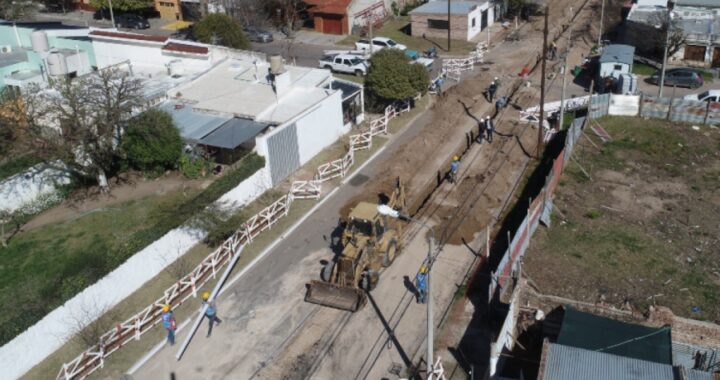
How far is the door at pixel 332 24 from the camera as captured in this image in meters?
57.3

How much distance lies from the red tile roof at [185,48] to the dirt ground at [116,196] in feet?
38.4

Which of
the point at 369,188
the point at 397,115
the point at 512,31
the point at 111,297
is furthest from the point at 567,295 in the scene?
A: the point at 512,31

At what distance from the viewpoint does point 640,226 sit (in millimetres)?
27969

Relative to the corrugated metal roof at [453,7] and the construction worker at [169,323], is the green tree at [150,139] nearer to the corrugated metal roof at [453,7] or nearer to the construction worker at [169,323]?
the construction worker at [169,323]

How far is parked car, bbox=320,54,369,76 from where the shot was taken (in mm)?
46312

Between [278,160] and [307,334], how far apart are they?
36.9 feet

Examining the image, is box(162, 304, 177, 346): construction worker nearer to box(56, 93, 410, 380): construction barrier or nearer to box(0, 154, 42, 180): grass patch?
box(56, 93, 410, 380): construction barrier

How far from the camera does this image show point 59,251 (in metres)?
26.9

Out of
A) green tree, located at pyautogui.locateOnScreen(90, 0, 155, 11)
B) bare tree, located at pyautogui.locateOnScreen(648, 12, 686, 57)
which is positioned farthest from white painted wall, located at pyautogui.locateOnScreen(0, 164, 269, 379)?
green tree, located at pyautogui.locateOnScreen(90, 0, 155, 11)

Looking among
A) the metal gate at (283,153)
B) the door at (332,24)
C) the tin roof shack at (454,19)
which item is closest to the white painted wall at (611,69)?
the tin roof shack at (454,19)

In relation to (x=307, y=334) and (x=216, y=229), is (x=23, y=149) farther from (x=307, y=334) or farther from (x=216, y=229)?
(x=307, y=334)

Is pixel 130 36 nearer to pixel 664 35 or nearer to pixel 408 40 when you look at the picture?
pixel 408 40

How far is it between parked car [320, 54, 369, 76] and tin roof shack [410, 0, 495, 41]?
10.6 meters

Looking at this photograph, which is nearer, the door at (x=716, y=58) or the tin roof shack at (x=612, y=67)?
the tin roof shack at (x=612, y=67)
